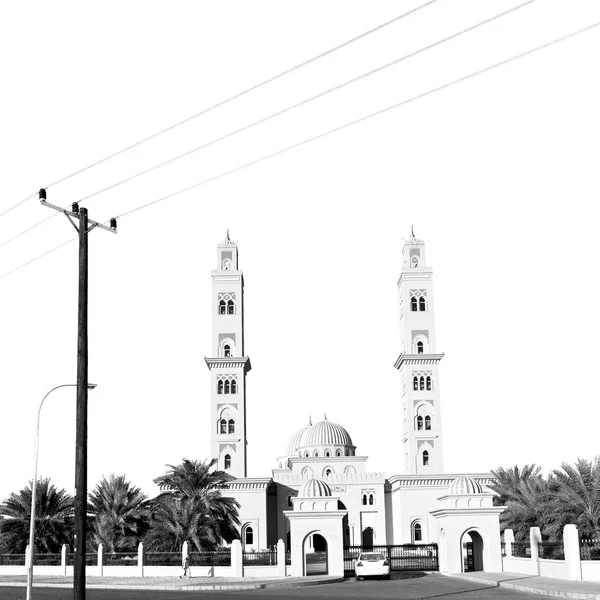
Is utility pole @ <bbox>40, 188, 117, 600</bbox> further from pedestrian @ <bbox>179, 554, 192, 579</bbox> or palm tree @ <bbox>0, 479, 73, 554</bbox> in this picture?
palm tree @ <bbox>0, 479, 73, 554</bbox>

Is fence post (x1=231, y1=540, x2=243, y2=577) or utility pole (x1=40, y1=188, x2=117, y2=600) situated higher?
utility pole (x1=40, y1=188, x2=117, y2=600)

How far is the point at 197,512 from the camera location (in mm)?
43375

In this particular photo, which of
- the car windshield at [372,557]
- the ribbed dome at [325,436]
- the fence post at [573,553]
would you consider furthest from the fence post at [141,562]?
the ribbed dome at [325,436]

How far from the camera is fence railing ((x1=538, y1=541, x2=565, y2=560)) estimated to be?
31.8 meters

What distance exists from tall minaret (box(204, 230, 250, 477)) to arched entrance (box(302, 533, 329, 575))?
8.67 meters

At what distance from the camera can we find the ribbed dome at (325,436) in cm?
8500

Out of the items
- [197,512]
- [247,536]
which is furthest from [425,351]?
[197,512]

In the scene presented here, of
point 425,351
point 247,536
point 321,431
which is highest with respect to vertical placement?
point 425,351


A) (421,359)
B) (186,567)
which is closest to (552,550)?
(186,567)

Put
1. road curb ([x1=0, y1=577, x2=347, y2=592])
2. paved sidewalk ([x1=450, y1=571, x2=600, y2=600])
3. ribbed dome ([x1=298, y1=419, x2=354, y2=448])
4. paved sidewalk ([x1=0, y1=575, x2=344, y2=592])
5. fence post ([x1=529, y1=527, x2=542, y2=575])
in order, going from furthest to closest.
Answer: ribbed dome ([x1=298, y1=419, x2=354, y2=448]), fence post ([x1=529, y1=527, x2=542, y2=575]), paved sidewalk ([x1=0, y1=575, x2=344, y2=592]), road curb ([x1=0, y1=577, x2=347, y2=592]), paved sidewalk ([x1=450, y1=571, x2=600, y2=600])

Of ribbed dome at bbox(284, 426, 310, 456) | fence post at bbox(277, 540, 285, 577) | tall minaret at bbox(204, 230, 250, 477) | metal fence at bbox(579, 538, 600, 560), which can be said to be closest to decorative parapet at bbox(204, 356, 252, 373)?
tall minaret at bbox(204, 230, 250, 477)

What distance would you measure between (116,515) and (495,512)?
67.5ft

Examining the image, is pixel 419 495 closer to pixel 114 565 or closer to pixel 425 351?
pixel 425 351

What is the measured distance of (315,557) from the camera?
57188mm
